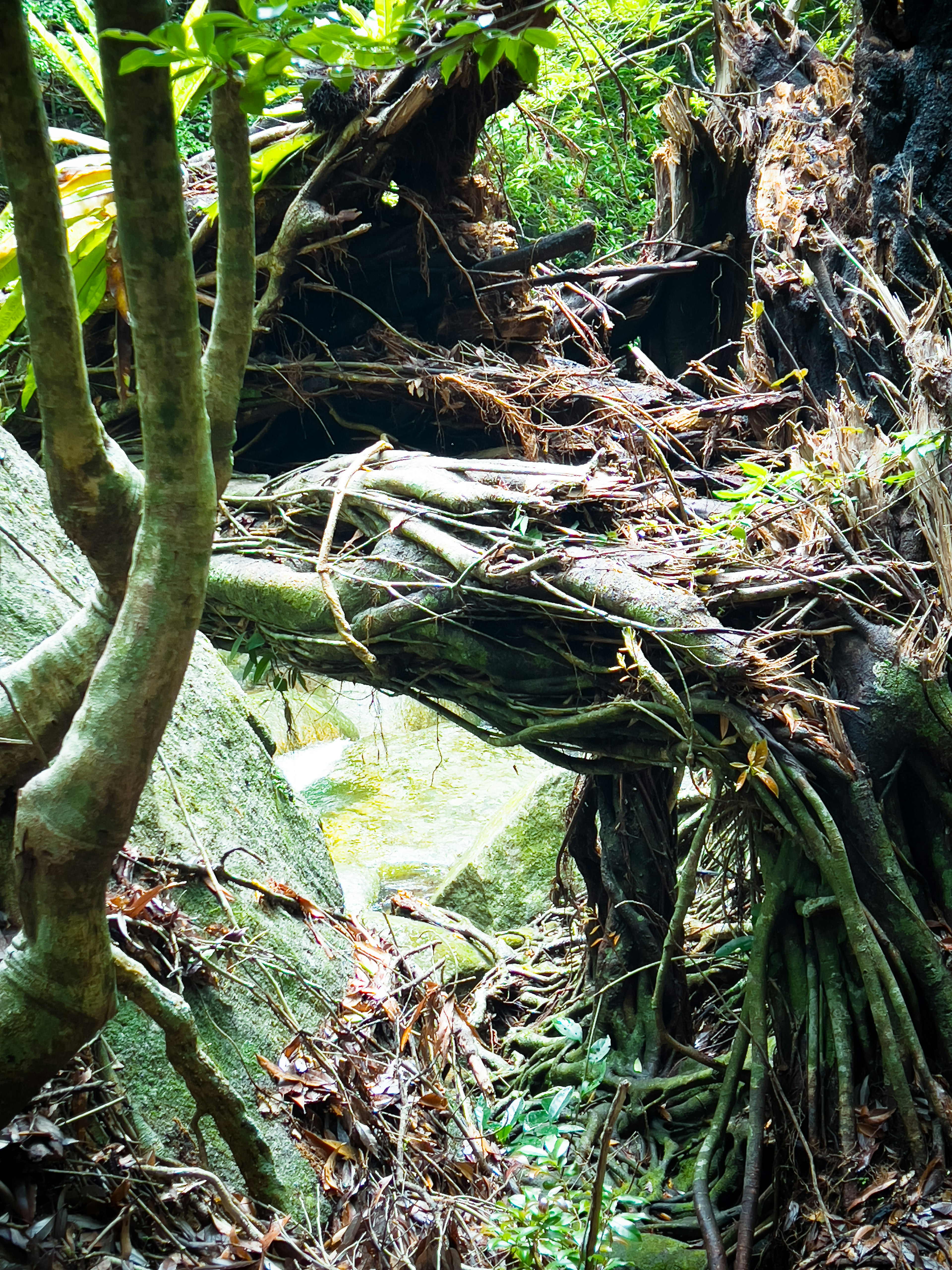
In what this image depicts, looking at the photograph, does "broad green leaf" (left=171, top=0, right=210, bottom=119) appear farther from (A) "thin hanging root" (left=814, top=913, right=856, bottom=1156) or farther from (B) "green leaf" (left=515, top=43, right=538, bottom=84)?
(A) "thin hanging root" (left=814, top=913, right=856, bottom=1156)

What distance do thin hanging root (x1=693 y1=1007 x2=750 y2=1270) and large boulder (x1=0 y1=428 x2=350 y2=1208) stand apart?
1.42 metres

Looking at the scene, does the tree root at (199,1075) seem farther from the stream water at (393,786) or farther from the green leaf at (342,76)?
the stream water at (393,786)

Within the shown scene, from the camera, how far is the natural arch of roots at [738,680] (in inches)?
116

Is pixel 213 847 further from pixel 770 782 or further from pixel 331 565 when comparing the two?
pixel 770 782

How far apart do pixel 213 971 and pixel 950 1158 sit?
2.27 meters

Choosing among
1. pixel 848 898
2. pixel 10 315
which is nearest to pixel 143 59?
pixel 10 315

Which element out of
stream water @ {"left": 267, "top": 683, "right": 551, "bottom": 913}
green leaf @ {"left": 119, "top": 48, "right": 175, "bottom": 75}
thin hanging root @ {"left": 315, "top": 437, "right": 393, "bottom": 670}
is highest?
green leaf @ {"left": 119, "top": 48, "right": 175, "bottom": 75}

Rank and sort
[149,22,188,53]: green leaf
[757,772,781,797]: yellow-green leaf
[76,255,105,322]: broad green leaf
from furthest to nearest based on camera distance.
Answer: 1. [757,772,781,797]: yellow-green leaf
2. [76,255,105,322]: broad green leaf
3. [149,22,188,53]: green leaf

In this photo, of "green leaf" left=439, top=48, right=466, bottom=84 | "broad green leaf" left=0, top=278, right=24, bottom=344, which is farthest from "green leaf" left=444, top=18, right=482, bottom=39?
"broad green leaf" left=0, top=278, right=24, bottom=344

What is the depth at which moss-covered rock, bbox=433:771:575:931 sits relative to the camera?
268 inches

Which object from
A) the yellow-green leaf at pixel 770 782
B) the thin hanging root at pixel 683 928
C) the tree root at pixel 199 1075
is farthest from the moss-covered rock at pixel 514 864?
the tree root at pixel 199 1075

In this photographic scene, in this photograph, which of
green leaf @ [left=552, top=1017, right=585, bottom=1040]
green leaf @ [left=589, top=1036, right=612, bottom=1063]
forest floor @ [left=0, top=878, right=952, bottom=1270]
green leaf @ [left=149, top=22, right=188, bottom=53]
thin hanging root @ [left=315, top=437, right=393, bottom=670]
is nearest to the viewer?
green leaf @ [left=149, top=22, right=188, bottom=53]

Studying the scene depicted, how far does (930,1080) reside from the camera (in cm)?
289

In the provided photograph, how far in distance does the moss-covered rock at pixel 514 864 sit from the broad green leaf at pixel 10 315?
196 inches
